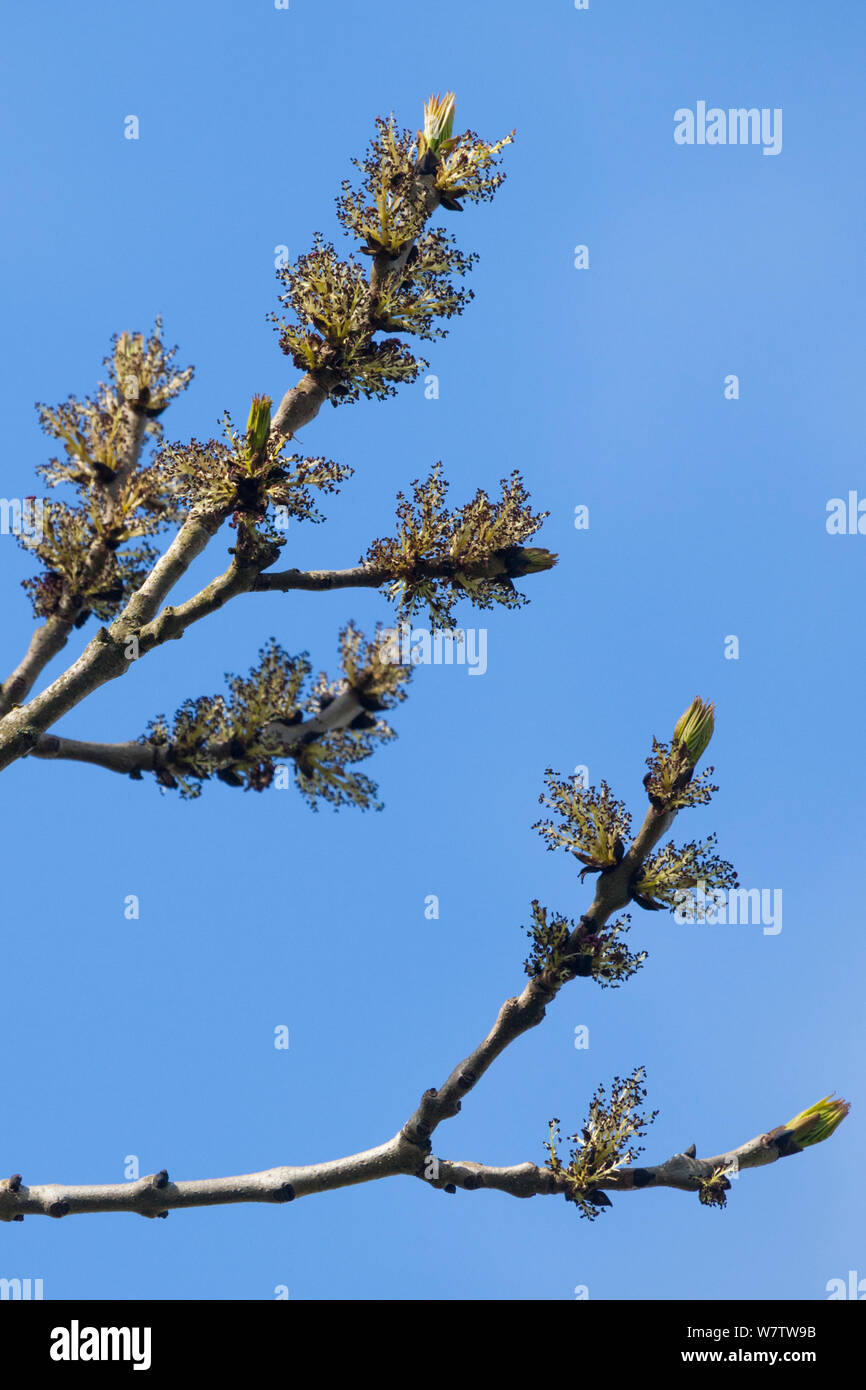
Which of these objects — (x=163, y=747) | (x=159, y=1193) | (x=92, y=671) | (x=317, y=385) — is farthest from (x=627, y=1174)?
(x=317, y=385)

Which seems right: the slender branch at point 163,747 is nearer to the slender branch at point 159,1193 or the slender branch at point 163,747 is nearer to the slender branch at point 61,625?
the slender branch at point 61,625

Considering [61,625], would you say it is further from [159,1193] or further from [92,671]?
[159,1193]

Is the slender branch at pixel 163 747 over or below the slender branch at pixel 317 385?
below

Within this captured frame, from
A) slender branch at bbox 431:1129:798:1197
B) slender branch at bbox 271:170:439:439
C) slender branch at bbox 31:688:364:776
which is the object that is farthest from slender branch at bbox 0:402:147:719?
slender branch at bbox 431:1129:798:1197

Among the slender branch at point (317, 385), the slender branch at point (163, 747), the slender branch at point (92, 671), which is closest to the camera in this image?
the slender branch at point (163, 747)

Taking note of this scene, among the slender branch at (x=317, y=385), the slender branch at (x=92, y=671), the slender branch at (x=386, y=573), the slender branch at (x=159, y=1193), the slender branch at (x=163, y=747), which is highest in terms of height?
the slender branch at (x=317, y=385)

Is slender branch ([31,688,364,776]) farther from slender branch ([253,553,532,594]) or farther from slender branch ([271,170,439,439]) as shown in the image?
slender branch ([271,170,439,439])

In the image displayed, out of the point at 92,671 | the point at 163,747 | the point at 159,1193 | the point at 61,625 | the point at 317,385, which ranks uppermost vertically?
the point at 317,385

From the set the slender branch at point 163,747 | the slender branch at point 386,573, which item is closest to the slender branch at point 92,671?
the slender branch at point 163,747

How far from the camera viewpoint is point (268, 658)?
9.49 metres

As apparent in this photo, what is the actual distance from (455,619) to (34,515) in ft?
12.5

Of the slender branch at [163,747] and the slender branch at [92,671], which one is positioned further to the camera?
the slender branch at [92,671]

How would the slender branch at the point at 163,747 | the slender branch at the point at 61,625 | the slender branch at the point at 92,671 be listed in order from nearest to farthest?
1. the slender branch at the point at 163,747
2. the slender branch at the point at 92,671
3. the slender branch at the point at 61,625
